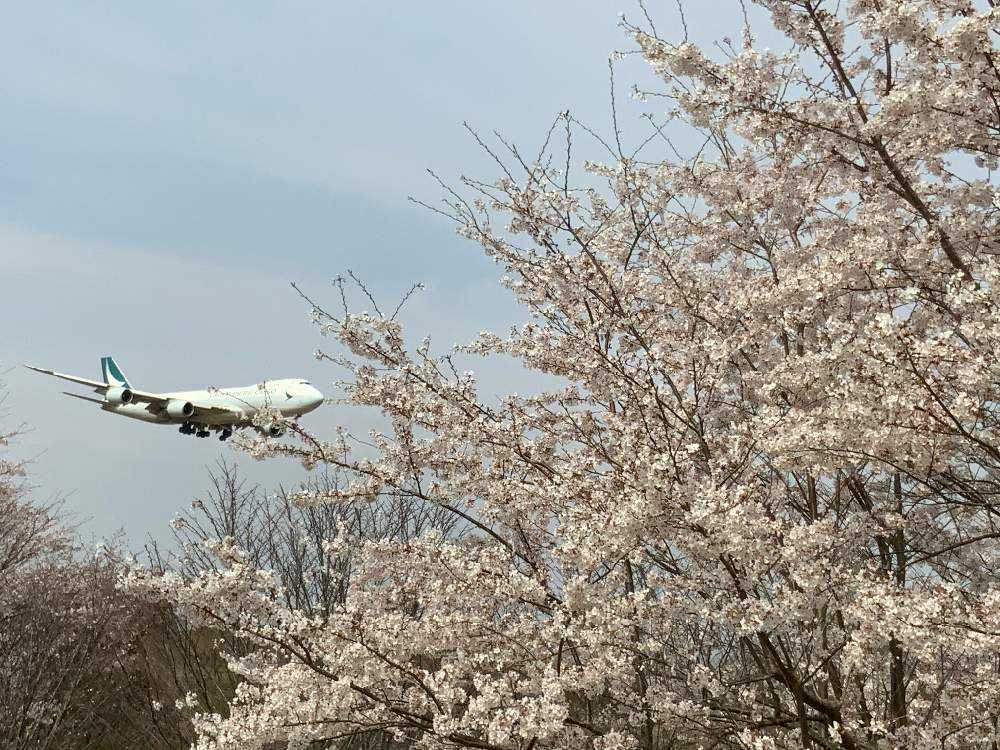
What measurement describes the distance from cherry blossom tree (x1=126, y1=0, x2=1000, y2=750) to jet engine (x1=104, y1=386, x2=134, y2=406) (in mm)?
35299

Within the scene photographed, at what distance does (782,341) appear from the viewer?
5.76 m

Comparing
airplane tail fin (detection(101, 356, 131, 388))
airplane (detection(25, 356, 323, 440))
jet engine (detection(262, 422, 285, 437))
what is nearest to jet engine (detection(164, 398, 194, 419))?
airplane (detection(25, 356, 323, 440))

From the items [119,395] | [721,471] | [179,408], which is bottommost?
[721,471]

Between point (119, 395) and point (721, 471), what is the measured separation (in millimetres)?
39098

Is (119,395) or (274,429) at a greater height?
(119,395)

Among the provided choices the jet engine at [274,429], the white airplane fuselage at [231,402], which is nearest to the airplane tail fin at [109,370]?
the white airplane fuselage at [231,402]

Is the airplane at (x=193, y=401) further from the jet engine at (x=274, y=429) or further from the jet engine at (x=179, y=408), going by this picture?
the jet engine at (x=274, y=429)

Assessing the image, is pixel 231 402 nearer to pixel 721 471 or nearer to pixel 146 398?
pixel 146 398

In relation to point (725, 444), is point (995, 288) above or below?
above

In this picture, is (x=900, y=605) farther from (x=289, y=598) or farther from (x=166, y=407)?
(x=166, y=407)

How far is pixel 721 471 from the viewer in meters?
4.48

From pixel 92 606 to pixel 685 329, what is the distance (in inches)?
538

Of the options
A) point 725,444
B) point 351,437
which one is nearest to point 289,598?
point 351,437

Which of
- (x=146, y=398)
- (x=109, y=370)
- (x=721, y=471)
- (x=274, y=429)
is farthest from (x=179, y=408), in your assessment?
(x=721, y=471)
